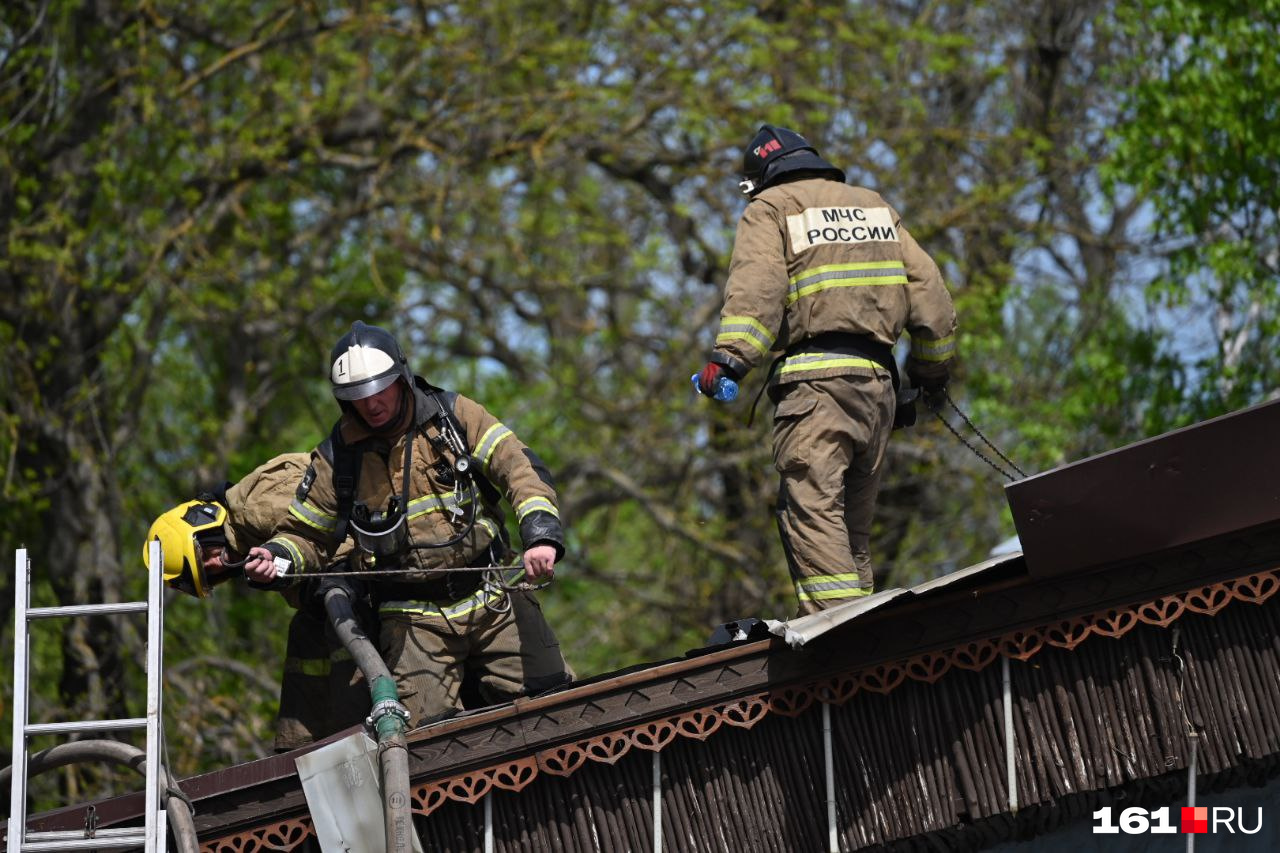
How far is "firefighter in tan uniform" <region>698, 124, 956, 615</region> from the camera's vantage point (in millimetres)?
6168

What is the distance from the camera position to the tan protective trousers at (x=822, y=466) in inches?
242

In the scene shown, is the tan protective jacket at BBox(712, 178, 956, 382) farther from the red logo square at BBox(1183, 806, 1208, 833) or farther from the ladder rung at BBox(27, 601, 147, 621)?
the ladder rung at BBox(27, 601, 147, 621)

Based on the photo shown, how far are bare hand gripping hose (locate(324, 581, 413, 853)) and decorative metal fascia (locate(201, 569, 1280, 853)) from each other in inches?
11.3

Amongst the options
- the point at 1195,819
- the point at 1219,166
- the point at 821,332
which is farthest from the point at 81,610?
the point at 1219,166

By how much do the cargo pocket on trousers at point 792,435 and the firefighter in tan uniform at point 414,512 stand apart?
0.86 metres

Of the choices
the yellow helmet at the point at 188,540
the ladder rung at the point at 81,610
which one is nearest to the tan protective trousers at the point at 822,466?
the yellow helmet at the point at 188,540

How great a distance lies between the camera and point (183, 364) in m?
15.9

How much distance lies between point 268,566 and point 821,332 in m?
2.16

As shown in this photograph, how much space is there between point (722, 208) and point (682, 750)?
29.9 ft

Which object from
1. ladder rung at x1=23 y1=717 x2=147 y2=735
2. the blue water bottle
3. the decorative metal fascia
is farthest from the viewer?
the blue water bottle

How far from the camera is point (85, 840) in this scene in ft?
17.2

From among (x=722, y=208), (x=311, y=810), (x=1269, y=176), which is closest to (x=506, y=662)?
(x=311, y=810)

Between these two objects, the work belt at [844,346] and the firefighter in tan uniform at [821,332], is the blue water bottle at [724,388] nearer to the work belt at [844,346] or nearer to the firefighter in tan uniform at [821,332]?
the firefighter in tan uniform at [821,332]

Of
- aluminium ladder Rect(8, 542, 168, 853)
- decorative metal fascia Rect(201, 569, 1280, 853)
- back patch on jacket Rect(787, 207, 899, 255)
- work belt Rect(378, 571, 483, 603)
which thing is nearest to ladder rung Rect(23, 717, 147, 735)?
aluminium ladder Rect(8, 542, 168, 853)
